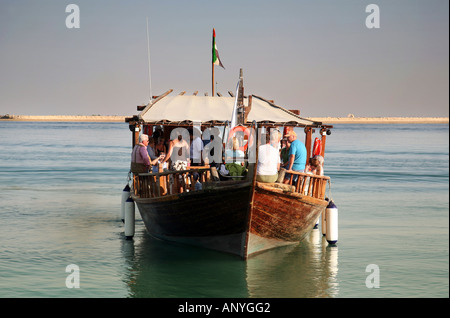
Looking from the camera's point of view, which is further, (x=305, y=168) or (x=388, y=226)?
(x=388, y=226)

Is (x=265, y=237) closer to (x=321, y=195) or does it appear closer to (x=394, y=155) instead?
(x=321, y=195)

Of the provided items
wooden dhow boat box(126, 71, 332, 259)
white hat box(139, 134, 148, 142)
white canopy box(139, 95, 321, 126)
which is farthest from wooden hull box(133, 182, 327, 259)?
white canopy box(139, 95, 321, 126)

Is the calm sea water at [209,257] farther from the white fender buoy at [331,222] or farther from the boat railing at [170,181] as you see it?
the boat railing at [170,181]

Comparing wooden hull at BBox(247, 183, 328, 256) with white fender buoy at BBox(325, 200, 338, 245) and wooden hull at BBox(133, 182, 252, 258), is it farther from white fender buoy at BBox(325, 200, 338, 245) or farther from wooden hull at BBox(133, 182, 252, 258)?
white fender buoy at BBox(325, 200, 338, 245)

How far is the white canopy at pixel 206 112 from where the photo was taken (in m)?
14.0

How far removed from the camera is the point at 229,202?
11273mm

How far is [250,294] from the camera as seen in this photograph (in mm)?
10297

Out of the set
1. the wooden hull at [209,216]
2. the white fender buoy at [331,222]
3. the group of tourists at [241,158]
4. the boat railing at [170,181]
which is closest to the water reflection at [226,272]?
the white fender buoy at [331,222]

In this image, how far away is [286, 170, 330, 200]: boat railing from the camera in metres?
12.2

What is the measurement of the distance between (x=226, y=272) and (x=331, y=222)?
3.28 meters

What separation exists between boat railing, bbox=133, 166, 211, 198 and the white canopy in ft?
4.49

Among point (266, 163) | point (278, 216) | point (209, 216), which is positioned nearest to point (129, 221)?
point (209, 216)
